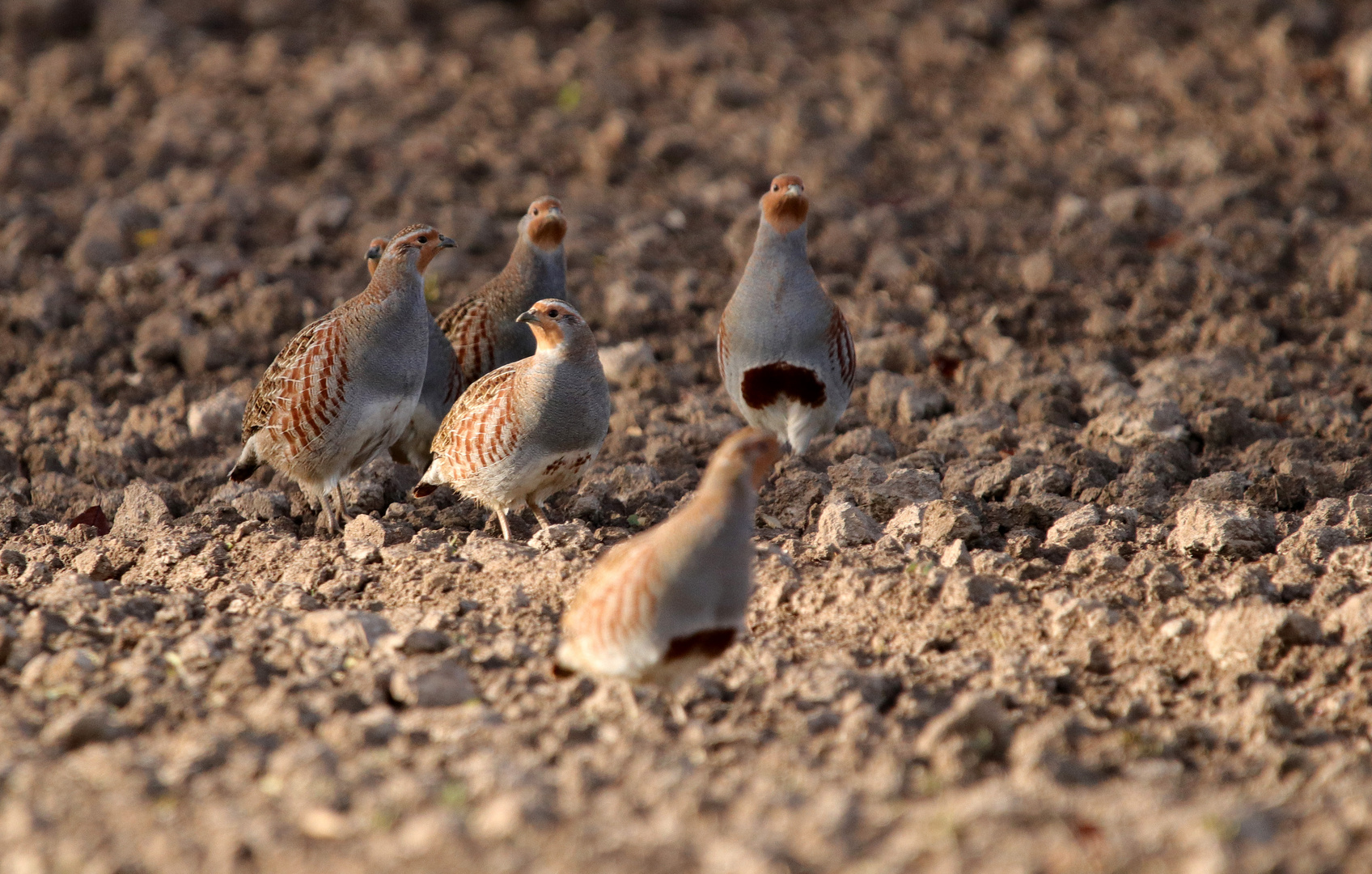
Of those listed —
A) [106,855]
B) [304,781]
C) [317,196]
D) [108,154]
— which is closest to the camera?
[106,855]

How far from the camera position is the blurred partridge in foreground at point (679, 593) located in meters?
3.22

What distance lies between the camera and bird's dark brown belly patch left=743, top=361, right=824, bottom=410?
211 inches

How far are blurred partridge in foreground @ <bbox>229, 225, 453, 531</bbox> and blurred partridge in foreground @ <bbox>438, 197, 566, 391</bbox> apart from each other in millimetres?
605

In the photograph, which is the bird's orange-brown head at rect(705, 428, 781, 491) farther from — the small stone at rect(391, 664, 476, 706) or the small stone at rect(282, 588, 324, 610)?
the small stone at rect(282, 588, 324, 610)

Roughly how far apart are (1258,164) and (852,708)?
6.47m

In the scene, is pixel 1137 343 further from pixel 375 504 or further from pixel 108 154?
pixel 108 154

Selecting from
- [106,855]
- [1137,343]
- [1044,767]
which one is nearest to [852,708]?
[1044,767]

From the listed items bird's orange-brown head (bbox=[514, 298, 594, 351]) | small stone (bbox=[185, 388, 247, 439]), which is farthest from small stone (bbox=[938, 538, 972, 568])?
small stone (bbox=[185, 388, 247, 439])

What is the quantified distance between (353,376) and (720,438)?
1.53 m

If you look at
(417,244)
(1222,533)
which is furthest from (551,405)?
(1222,533)

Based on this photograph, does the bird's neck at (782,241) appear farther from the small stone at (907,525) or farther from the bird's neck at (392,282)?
the bird's neck at (392,282)

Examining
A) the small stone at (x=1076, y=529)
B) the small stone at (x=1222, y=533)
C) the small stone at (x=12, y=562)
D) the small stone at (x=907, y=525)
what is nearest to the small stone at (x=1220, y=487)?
the small stone at (x=1222, y=533)

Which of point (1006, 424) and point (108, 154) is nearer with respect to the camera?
point (1006, 424)

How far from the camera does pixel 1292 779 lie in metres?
3.14
